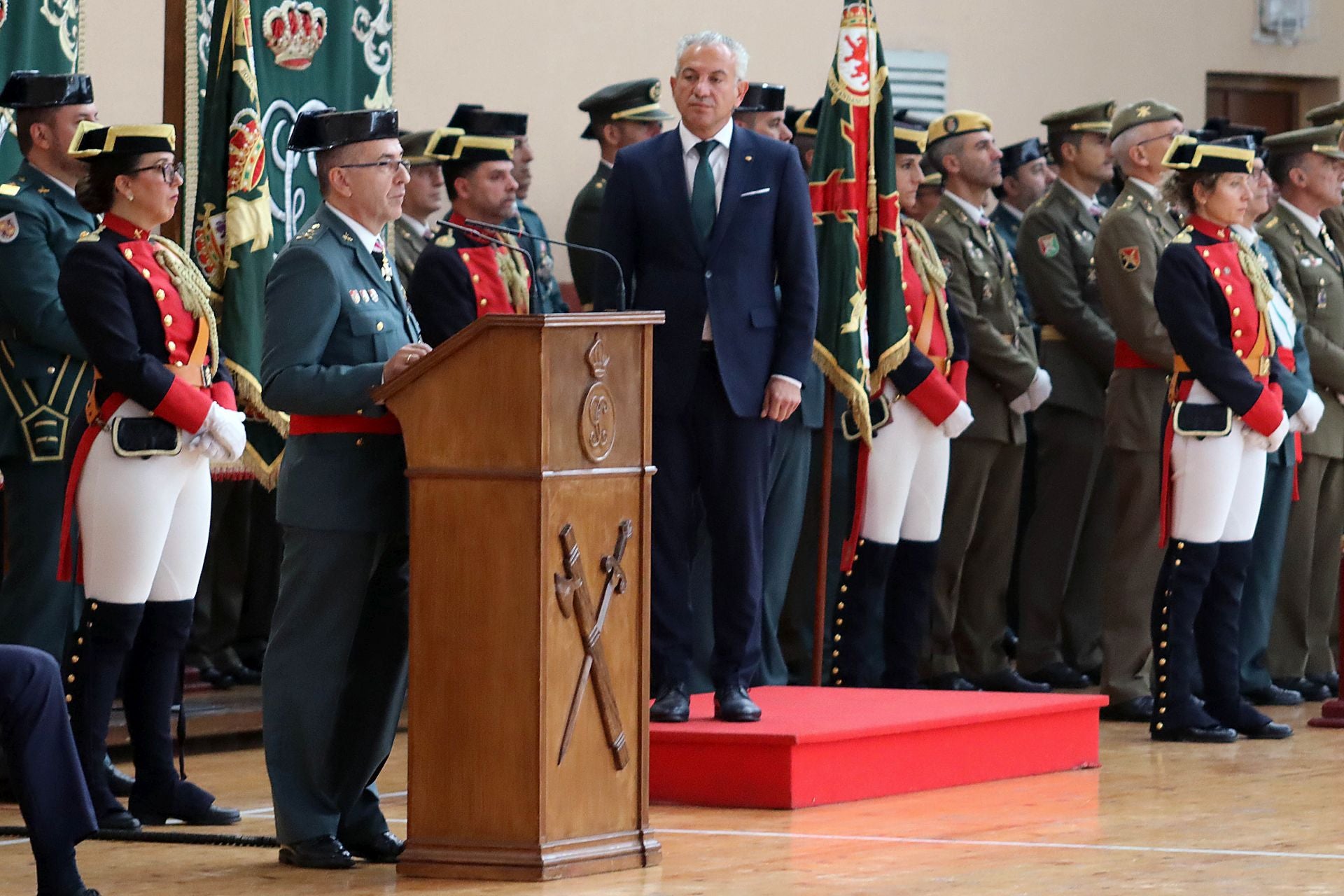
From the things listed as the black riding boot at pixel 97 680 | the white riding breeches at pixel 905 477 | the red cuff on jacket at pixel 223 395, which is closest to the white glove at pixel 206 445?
the red cuff on jacket at pixel 223 395

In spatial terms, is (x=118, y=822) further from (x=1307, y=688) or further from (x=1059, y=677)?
(x=1307, y=688)

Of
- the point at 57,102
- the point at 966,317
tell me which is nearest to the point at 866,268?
Answer: the point at 966,317

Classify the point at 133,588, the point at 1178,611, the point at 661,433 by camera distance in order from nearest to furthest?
1. the point at 133,588
2. the point at 661,433
3. the point at 1178,611

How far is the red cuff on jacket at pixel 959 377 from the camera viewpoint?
661 cm

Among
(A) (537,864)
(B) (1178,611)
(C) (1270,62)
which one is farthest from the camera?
(C) (1270,62)

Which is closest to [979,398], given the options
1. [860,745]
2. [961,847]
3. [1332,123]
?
[1332,123]

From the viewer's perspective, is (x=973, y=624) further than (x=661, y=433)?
Yes

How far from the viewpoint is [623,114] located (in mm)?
7070

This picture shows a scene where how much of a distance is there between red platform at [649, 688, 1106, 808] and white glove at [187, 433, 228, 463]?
1.06m

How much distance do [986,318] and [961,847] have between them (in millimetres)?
2857

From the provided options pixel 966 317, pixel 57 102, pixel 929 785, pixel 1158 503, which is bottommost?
pixel 929 785

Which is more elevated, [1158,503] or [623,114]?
[623,114]

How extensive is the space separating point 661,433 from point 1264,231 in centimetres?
289

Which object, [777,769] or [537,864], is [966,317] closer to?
[777,769]
